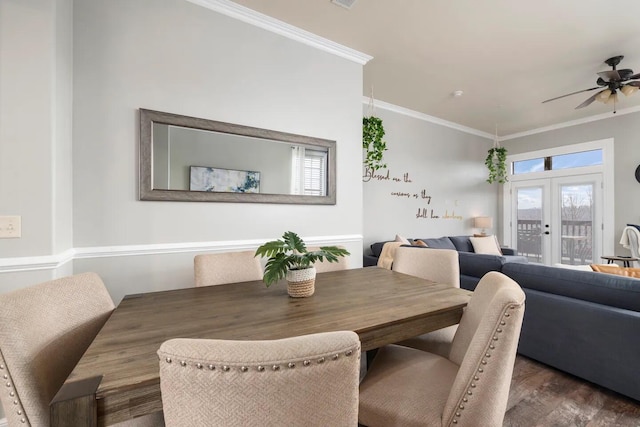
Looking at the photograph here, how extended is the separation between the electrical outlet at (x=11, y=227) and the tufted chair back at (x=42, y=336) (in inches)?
26.6

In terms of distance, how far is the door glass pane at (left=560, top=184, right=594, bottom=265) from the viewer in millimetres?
5039

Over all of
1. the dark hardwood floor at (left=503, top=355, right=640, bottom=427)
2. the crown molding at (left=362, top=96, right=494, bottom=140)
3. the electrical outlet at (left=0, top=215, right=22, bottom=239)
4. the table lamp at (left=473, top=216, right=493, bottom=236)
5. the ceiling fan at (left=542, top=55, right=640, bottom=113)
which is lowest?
the dark hardwood floor at (left=503, top=355, right=640, bottom=427)

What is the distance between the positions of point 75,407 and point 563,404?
254 centimetres

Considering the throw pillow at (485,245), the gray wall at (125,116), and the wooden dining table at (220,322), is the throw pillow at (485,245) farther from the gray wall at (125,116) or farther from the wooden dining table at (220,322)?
the wooden dining table at (220,322)

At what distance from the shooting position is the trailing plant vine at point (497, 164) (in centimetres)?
546

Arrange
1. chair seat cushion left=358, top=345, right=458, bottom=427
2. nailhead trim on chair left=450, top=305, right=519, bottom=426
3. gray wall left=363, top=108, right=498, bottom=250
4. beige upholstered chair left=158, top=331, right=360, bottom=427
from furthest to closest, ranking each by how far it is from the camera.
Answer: gray wall left=363, top=108, right=498, bottom=250
chair seat cushion left=358, top=345, right=458, bottom=427
nailhead trim on chair left=450, top=305, right=519, bottom=426
beige upholstered chair left=158, top=331, right=360, bottom=427

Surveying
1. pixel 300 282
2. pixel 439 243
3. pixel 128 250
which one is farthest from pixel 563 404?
pixel 128 250

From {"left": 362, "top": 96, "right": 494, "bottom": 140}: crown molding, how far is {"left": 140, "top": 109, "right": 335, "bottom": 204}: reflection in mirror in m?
2.00

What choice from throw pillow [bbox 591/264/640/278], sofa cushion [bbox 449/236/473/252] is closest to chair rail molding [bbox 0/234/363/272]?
throw pillow [bbox 591/264/640/278]

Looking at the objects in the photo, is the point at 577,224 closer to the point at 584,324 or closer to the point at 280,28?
the point at 584,324

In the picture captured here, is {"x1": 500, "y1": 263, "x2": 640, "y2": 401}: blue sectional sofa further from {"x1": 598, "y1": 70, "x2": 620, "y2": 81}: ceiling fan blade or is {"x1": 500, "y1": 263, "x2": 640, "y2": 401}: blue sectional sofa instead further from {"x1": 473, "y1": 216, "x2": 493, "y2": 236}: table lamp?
{"x1": 473, "y1": 216, "x2": 493, "y2": 236}: table lamp

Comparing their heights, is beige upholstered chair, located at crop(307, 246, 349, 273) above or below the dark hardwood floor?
above

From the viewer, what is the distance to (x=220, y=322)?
1.12 metres

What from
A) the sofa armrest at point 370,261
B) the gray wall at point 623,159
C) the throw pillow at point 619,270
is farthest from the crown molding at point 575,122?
the sofa armrest at point 370,261
